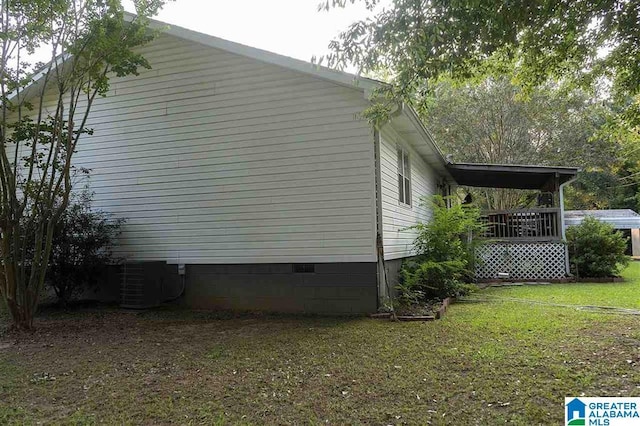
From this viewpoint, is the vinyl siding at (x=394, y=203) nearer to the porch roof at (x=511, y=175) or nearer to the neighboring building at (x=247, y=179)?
the neighboring building at (x=247, y=179)

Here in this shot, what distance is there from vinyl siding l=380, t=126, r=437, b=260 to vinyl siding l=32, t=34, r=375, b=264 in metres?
0.55

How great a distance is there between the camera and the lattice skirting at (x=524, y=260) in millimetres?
12070

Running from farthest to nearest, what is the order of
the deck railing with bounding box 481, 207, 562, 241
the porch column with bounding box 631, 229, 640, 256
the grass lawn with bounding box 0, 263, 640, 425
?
the porch column with bounding box 631, 229, 640, 256 < the deck railing with bounding box 481, 207, 562, 241 < the grass lawn with bounding box 0, 263, 640, 425

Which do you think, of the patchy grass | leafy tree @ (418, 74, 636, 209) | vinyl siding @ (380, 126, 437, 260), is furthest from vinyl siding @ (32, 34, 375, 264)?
leafy tree @ (418, 74, 636, 209)

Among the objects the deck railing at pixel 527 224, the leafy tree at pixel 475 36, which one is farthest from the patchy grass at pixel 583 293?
the leafy tree at pixel 475 36

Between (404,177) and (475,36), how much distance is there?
4.49 meters

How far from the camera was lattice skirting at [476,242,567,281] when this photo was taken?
475 inches

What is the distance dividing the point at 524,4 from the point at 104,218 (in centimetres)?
797

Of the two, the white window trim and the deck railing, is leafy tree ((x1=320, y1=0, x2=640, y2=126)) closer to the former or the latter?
the white window trim

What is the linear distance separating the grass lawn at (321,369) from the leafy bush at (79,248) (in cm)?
152

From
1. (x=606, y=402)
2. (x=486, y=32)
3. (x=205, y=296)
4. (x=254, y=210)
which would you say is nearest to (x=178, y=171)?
(x=254, y=210)

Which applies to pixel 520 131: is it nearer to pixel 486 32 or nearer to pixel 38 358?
pixel 486 32

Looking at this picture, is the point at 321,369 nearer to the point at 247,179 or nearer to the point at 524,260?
the point at 247,179
